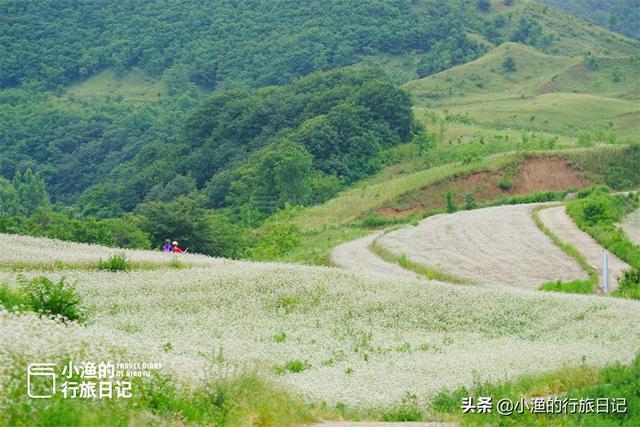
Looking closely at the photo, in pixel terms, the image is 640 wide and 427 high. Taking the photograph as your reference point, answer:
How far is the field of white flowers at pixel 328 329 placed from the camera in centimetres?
1598

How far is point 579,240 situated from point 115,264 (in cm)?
2290

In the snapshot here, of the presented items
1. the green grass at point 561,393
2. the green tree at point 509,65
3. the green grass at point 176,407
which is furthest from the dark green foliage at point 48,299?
the green tree at point 509,65

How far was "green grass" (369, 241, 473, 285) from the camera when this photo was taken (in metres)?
37.9

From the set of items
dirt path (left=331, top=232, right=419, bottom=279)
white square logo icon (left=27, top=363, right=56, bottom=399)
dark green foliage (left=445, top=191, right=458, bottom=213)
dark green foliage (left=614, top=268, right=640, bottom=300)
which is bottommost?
white square logo icon (left=27, top=363, right=56, bottom=399)

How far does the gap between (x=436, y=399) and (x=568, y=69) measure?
14491cm

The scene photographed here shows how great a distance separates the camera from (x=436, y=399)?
53.7ft

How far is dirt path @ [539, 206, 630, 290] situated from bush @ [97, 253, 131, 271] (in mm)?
15473

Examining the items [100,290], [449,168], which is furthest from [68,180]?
[100,290]

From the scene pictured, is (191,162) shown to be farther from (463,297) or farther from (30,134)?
(463,297)

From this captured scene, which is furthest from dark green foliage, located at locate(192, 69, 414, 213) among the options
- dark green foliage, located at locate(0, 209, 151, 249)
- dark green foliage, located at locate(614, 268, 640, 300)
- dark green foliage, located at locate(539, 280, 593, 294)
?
dark green foliage, located at locate(614, 268, 640, 300)

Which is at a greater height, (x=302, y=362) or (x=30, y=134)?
(x=30, y=134)

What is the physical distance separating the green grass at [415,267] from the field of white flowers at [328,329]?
360 inches

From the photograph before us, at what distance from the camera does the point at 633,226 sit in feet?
164

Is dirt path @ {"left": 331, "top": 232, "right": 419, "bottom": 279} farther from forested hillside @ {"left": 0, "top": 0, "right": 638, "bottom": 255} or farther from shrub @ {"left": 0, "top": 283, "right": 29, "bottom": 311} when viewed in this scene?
shrub @ {"left": 0, "top": 283, "right": 29, "bottom": 311}
